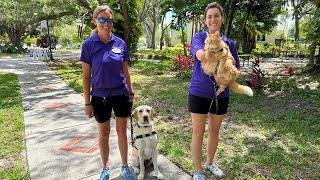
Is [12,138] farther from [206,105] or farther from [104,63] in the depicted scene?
[206,105]

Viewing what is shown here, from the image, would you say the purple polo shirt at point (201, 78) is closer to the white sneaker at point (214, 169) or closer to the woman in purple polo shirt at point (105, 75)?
A: the woman in purple polo shirt at point (105, 75)

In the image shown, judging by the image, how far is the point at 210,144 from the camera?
434 cm

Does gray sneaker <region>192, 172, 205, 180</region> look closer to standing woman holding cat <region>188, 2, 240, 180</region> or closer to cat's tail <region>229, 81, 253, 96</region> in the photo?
standing woman holding cat <region>188, 2, 240, 180</region>

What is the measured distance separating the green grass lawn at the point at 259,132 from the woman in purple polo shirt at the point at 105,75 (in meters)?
1.31

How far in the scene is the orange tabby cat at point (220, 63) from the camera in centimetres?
343

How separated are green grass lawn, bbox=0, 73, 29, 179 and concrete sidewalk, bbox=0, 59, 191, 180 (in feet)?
0.37

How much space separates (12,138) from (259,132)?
170 inches

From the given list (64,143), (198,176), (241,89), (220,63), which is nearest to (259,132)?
(198,176)

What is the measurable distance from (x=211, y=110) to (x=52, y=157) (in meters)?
2.59

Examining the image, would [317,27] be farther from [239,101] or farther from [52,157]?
[52,157]

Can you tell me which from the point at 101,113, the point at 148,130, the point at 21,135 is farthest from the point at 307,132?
the point at 21,135

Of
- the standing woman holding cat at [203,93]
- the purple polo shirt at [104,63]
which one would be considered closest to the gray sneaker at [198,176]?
the standing woman holding cat at [203,93]

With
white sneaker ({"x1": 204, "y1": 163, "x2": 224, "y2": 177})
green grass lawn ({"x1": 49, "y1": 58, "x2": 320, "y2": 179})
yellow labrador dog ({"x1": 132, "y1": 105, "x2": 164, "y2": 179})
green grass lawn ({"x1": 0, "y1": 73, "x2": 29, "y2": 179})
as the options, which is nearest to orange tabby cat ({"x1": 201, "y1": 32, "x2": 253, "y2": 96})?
yellow labrador dog ({"x1": 132, "y1": 105, "x2": 164, "y2": 179})

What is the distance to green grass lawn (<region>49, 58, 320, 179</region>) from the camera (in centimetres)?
473
